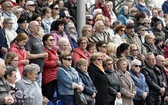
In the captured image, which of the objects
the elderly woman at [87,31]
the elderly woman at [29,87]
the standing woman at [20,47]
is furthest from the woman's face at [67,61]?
the elderly woman at [87,31]

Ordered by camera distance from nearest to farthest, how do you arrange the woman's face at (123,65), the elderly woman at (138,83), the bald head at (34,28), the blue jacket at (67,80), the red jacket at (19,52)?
the red jacket at (19,52)
the blue jacket at (67,80)
the bald head at (34,28)
the woman's face at (123,65)
the elderly woman at (138,83)

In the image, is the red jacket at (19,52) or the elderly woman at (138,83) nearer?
the red jacket at (19,52)

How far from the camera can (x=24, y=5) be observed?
1803 cm

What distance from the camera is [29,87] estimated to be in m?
12.0

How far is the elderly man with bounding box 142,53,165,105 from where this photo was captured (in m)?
16.3

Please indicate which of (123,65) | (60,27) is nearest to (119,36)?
(123,65)

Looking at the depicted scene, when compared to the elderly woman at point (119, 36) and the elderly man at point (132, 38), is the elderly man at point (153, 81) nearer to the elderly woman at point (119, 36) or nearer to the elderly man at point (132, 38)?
the elderly woman at point (119, 36)

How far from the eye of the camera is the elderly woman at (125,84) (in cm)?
1517

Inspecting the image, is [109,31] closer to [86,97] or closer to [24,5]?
[24,5]

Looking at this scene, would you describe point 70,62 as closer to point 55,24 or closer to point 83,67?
point 83,67

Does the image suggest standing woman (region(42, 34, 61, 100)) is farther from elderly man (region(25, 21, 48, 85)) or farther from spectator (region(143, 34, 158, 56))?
spectator (region(143, 34, 158, 56))

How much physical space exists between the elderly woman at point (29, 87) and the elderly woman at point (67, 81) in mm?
1431

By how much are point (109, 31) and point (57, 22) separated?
276 cm

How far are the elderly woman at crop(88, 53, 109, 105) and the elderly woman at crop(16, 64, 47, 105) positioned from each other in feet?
8.30
